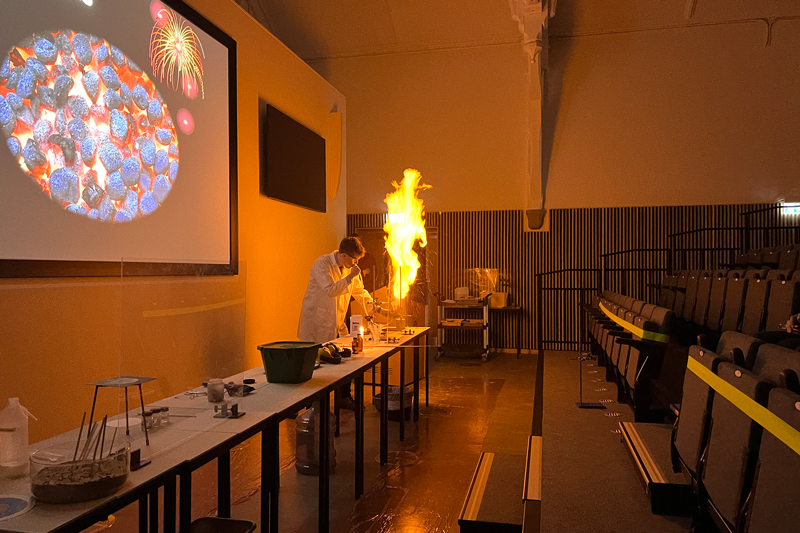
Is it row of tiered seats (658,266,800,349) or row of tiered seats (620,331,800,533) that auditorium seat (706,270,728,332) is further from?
row of tiered seats (620,331,800,533)

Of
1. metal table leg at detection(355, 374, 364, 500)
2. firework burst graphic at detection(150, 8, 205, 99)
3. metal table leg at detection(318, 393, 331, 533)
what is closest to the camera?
metal table leg at detection(318, 393, 331, 533)

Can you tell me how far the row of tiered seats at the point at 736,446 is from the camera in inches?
67.8

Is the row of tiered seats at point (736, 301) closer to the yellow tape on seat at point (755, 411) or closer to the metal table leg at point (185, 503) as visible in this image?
the yellow tape on seat at point (755, 411)

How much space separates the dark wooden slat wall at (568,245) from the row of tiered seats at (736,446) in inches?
268

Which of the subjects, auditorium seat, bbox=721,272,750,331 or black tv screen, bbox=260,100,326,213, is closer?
auditorium seat, bbox=721,272,750,331

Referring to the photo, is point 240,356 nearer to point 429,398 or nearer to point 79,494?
point 79,494

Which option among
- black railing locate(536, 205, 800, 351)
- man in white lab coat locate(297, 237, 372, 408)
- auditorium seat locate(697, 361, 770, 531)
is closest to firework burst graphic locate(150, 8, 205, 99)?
man in white lab coat locate(297, 237, 372, 408)

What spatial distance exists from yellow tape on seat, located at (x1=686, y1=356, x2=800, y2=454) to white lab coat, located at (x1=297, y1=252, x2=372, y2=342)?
3384 millimetres

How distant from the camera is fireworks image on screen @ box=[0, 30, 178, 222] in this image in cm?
338

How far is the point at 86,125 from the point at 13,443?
8.70 ft

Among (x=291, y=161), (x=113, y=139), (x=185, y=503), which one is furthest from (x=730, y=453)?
(x=291, y=161)

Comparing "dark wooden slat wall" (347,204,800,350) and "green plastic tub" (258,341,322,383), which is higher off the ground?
"dark wooden slat wall" (347,204,800,350)

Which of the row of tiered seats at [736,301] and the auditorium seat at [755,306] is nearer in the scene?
the row of tiered seats at [736,301]

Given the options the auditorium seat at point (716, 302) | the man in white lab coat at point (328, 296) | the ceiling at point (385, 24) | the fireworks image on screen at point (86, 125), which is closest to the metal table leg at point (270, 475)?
the fireworks image on screen at point (86, 125)
